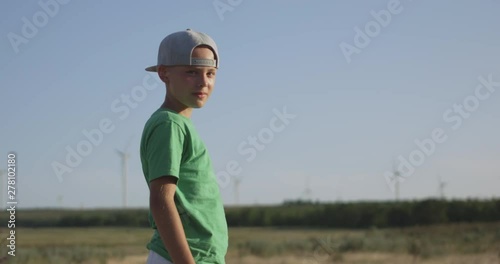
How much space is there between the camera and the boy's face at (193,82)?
8.76 feet

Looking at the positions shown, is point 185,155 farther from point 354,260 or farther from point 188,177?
point 354,260

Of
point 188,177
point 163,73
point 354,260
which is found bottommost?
point 354,260

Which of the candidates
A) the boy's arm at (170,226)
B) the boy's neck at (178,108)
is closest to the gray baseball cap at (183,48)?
the boy's neck at (178,108)

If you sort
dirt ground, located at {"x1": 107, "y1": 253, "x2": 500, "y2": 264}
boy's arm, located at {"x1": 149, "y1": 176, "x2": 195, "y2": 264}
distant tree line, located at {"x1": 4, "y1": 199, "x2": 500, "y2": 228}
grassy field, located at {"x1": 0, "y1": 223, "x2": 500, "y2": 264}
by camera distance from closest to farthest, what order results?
boy's arm, located at {"x1": 149, "y1": 176, "x2": 195, "y2": 264} < dirt ground, located at {"x1": 107, "y1": 253, "x2": 500, "y2": 264} < grassy field, located at {"x1": 0, "y1": 223, "x2": 500, "y2": 264} < distant tree line, located at {"x1": 4, "y1": 199, "x2": 500, "y2": 228}

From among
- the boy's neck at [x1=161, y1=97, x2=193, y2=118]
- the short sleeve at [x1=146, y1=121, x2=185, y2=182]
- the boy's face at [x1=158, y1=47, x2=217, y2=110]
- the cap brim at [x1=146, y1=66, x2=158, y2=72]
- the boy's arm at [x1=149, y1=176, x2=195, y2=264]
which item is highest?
the cap brim at [x1=146, y1=66, x2=158, y2=72]

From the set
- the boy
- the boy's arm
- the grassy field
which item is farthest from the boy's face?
the grassy field

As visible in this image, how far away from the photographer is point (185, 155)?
266cm

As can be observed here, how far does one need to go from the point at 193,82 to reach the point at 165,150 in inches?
9.3

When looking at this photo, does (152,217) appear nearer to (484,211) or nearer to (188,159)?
(188,159)

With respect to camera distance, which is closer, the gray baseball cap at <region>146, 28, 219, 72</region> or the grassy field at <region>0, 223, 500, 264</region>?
the gray baseball cap at <region>146, 28, 219, 72</region>

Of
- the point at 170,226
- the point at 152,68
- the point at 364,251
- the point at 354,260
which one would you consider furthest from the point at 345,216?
the point at 170,226

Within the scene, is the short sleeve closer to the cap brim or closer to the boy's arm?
the boy's arm

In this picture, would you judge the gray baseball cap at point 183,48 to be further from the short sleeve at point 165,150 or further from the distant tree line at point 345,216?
the distant tree line at point 345,216

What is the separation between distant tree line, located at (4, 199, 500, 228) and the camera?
2062 inches
